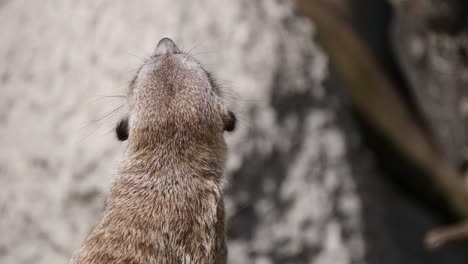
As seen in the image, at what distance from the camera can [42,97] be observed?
3031 millimetres

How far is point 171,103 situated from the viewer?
1789 millimetres

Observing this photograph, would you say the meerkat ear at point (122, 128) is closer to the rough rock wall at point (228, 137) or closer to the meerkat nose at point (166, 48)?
the meerkat nose at point (166, 48)

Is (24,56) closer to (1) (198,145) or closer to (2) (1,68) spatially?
(2) (1,68)

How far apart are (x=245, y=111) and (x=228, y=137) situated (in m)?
0.12

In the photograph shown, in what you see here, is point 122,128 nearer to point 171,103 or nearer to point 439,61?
point 171,103

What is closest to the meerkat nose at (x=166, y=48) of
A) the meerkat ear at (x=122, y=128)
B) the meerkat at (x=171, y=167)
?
the meerkat at (x=171, y=167)

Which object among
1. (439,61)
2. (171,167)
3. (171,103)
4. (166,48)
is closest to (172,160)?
(171,167)

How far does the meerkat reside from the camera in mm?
1675

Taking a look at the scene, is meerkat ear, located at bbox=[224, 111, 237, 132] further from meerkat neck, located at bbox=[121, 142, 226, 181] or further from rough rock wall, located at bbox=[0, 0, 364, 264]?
rough rock wall, located at bbox=[0, 0, 364, 264]

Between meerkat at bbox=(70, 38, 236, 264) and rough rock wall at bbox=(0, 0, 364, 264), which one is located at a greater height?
rough rock wall at bbox=(0, 0, 364, 264)

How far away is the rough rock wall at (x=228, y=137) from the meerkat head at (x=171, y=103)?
0.98m

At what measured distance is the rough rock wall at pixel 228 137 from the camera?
2900 millimetres

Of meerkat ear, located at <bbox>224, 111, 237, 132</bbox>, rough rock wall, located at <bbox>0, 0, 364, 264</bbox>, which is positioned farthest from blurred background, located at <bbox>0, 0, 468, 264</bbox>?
meerkat ear, located at <bbox>224, 111, 237, 132</bbox>

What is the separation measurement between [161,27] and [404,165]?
133cm
